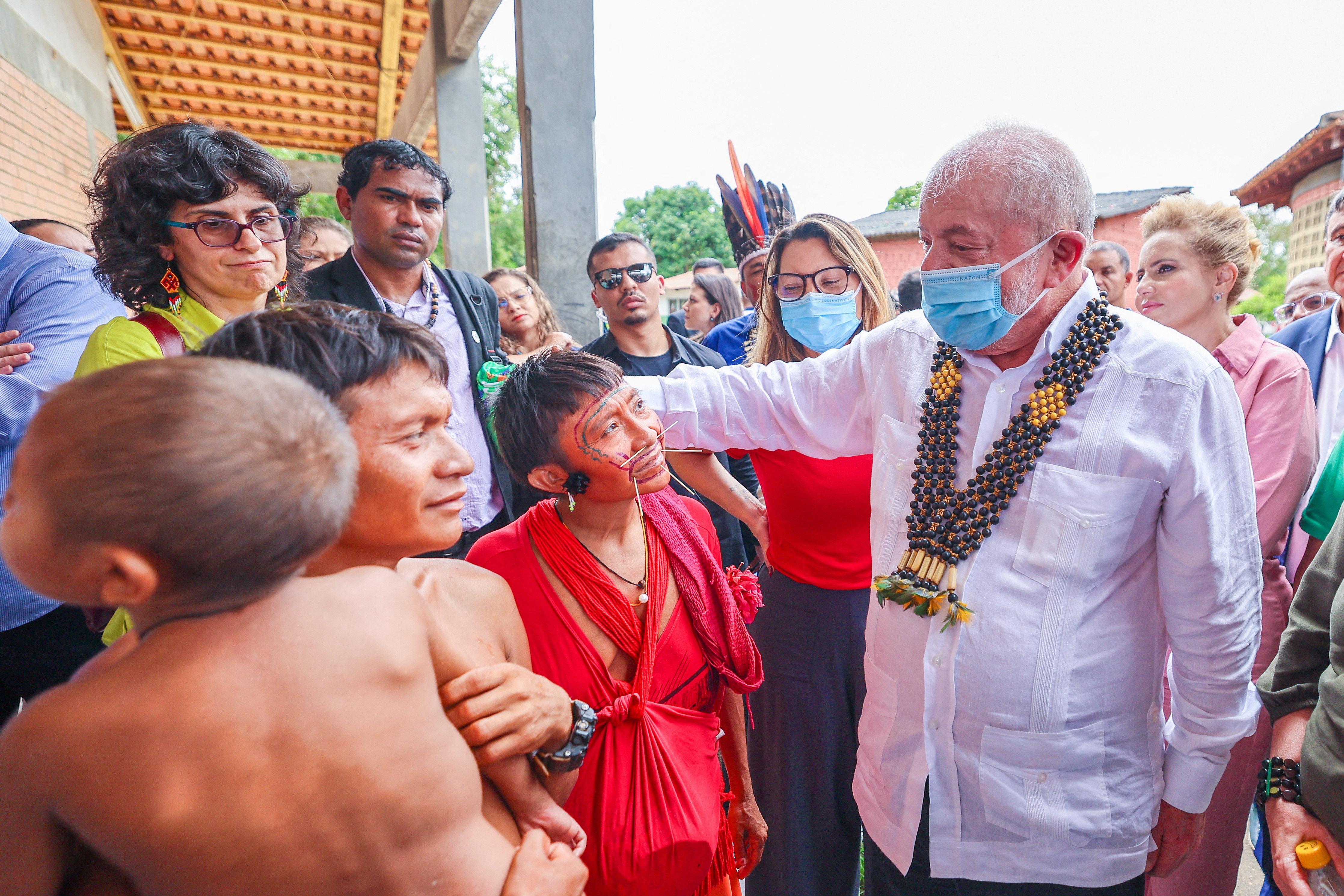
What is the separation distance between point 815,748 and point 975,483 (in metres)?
1.25

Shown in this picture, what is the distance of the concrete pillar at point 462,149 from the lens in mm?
7785

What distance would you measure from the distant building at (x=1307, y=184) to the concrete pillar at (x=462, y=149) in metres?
11.6

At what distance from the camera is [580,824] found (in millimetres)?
1662

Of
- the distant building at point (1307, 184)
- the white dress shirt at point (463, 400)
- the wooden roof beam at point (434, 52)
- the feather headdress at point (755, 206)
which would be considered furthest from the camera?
the distant building at point (1307, 184)

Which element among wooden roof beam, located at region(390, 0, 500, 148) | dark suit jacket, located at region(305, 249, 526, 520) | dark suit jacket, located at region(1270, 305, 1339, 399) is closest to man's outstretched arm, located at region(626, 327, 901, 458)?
dark suit jacket, located at region(305, 249, 526, 520)

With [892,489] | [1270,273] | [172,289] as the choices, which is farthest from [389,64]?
[1270,273]

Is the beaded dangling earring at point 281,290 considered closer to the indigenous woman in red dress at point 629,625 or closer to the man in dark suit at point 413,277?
the man in dark suit at point 413,277

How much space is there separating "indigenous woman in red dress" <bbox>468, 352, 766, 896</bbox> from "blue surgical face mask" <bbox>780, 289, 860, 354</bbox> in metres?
1.21

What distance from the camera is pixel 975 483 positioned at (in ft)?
5.71

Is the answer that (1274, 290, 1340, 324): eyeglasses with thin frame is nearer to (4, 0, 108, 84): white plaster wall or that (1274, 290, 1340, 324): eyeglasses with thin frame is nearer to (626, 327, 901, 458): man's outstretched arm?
(626, 327, 901, 458): man's outstretched arm

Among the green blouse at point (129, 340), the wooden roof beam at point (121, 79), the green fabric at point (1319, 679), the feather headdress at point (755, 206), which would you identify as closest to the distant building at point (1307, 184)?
the feather headdress at point (755, 206)

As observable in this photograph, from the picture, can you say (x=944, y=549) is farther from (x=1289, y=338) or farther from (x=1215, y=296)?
(x=1289, y=338)

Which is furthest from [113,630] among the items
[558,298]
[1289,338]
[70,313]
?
[1289,338]

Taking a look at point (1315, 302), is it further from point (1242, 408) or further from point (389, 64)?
point (389, 64)
